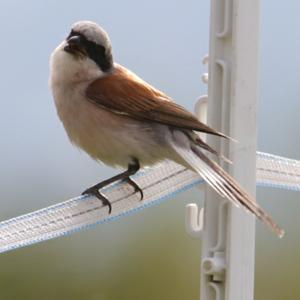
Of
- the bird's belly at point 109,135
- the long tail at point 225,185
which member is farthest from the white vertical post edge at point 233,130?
the bird's belly at point 109,135

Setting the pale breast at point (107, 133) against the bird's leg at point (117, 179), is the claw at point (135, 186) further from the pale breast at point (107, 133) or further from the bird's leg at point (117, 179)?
the pale breast at point (107, 133)

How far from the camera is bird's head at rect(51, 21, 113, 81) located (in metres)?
3.16

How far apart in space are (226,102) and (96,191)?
0.34 metres

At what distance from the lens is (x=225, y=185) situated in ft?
8.75

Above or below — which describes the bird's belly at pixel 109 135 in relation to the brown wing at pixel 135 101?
below

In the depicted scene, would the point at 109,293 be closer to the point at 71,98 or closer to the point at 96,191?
the point at 71,98

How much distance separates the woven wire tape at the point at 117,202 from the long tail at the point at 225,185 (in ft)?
0.09

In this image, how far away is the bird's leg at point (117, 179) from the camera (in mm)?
2691

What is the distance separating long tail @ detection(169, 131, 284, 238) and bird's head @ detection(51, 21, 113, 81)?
423 millimetres

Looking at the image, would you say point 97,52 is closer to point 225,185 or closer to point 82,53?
point 82,53

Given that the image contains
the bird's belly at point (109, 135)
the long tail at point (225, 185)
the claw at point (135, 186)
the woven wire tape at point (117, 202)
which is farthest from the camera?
the bird's belly at point (109, 135)

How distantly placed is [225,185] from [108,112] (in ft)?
1.99

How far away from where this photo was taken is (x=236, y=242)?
2674 mm

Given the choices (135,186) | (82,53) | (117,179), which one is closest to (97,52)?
(82,53)
